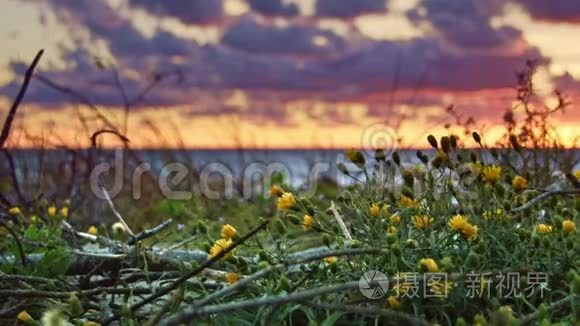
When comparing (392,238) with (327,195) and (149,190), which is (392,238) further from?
(149,190)

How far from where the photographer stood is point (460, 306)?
2.43m

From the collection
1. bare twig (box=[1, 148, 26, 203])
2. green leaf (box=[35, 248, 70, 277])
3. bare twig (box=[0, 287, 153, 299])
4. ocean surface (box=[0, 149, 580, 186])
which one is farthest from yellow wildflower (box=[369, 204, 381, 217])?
ocean surface (box=[0, 149, 580, 186])

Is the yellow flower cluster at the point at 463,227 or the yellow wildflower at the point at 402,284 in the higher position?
the yellow flower cluster at the point at 463,227

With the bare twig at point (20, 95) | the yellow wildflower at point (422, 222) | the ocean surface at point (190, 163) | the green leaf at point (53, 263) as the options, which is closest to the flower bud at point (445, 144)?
the yellow wildflower at point (422, 222)

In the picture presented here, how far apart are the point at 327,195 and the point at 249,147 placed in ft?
4.51

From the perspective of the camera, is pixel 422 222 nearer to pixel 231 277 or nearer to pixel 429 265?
pixel 429 265

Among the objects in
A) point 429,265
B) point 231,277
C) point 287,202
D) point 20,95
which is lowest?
point 231,277

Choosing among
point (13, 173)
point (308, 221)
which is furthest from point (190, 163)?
point (308, 221)

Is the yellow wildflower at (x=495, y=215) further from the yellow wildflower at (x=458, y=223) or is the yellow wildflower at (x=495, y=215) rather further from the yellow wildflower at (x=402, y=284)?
the yellow wildflower at (x=402, y=284)

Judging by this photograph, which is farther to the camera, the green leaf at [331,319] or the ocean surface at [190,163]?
the ocean surface at [190,163]

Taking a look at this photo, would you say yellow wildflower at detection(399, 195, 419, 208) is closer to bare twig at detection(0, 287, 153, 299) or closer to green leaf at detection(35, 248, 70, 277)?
bare twig at detection(0, 287, 153, 299)

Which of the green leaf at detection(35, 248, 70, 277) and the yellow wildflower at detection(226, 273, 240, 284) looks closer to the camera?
the yellow wildflower at detection(226, 273, 240, 284)

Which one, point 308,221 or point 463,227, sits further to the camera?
point 308,221

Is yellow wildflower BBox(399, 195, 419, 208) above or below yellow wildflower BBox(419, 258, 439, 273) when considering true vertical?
above
